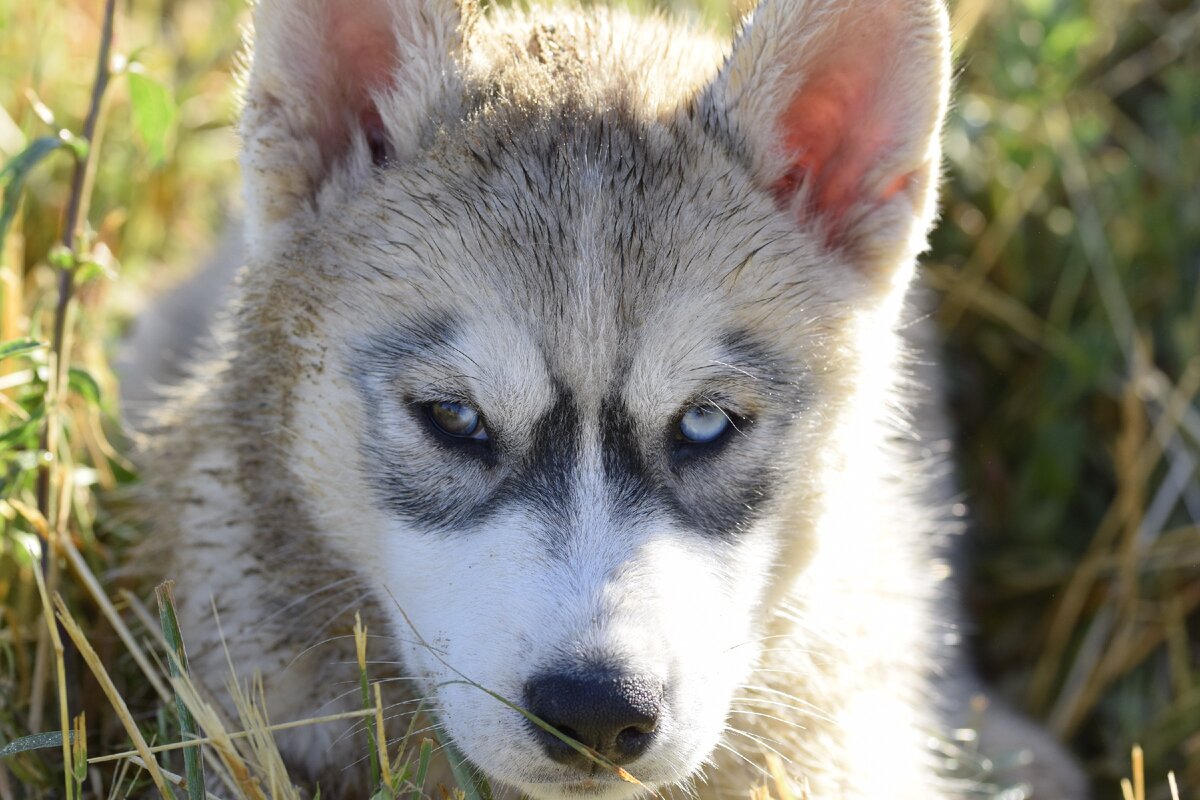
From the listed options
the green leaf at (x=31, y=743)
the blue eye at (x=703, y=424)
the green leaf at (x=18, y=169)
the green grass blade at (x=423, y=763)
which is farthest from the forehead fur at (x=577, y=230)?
the green leaf at (x=31, y=743)

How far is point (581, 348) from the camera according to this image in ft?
7.79

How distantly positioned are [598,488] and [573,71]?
91 centimetres

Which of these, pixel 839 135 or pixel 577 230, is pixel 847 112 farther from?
pixel 577 230

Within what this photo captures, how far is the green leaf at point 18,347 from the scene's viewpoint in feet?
8.66

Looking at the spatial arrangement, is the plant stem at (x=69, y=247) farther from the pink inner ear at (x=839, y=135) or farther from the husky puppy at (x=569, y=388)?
the pink inner ear at (x=839, y=135)

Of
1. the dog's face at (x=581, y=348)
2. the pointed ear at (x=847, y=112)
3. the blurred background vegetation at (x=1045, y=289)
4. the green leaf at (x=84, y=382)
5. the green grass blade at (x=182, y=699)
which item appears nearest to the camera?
the dog's face at (x=581, y=348)

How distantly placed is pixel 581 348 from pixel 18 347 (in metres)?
1.20

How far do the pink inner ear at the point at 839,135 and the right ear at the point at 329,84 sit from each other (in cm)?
74

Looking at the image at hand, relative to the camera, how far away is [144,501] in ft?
10.3

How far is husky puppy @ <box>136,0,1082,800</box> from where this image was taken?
2.29m

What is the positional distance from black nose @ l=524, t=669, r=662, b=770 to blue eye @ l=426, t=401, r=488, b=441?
52cm

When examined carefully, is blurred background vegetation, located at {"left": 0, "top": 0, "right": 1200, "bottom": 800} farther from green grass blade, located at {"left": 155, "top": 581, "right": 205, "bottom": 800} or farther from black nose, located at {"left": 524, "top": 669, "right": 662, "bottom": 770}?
black nose, located at {"left": 524, "top": 669, "right": 662, "bottom": 770}

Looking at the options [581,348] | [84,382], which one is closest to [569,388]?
[581,348]

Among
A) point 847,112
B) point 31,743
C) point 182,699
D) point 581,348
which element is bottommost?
point 31,743
